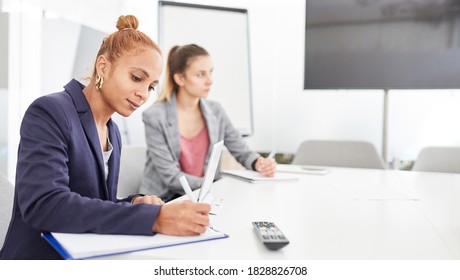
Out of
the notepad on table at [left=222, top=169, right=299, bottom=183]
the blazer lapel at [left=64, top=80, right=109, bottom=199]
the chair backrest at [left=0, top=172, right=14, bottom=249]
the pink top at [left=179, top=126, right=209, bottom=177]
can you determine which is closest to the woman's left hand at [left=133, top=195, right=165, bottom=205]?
the blazer lapel at [left=64, top=80, right=109, bottom=199]

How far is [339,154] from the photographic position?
8.26 feet

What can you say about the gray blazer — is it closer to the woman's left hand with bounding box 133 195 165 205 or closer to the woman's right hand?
the woman's left hand with bounding box 133 195 165 205

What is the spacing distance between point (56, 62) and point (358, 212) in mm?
→ 1198

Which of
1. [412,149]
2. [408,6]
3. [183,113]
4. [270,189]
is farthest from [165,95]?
[412,149]

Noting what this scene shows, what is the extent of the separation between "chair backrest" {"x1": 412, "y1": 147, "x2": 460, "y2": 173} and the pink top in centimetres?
128

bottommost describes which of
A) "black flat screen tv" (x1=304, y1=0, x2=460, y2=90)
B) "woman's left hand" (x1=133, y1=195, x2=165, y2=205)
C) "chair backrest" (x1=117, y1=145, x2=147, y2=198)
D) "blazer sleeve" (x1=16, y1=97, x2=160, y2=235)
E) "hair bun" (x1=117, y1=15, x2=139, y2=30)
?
"chair backrest" (x1=117, y1=145, x2=147, y2=198)

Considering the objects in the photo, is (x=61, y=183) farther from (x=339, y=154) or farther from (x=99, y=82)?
(x=339, y=154)

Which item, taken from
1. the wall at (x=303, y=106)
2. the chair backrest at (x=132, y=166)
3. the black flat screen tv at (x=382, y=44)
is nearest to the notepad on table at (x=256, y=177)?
the chair backrest at (x=132, y=166)

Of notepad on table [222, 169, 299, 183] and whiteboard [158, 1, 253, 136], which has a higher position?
whiteboard [158, 1, 253, 136]

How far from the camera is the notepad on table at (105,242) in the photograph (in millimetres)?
689

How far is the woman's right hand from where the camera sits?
0.79 metres

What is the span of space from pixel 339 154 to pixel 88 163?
187cm

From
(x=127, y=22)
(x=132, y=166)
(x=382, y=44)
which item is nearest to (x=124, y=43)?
(x=127, y=22)

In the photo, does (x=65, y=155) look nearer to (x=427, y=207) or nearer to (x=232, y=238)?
(x=232, y=238)
